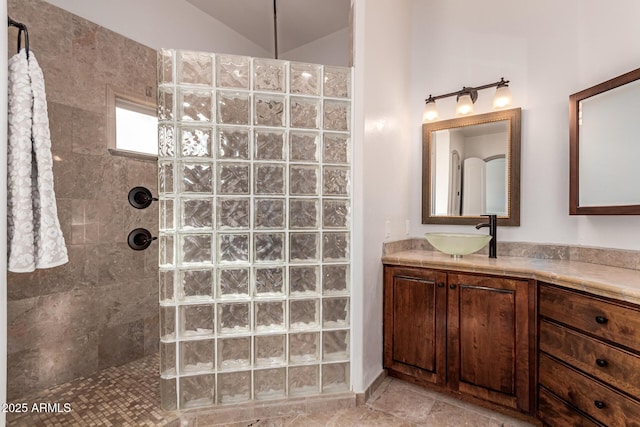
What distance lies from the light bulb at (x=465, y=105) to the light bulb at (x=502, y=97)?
17 centimetres

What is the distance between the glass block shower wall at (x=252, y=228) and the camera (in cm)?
159

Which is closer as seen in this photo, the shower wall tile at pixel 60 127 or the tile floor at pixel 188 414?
the tile floor at pixel 188 414

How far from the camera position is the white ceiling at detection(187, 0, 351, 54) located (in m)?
2.59

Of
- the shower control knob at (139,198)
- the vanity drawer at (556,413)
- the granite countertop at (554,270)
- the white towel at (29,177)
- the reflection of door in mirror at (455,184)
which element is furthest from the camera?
the reflection of door in mirror at (455,184)

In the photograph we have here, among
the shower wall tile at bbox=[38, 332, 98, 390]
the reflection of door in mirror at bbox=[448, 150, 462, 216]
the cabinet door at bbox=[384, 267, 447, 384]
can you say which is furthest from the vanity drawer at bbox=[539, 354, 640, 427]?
the shower wall tile at bbox=[38, 332, 98, 390]

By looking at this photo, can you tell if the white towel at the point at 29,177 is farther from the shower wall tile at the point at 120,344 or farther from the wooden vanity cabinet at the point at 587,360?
the wooden vanity cabinet at the point at 587,360

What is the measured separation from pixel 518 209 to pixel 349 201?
129cm

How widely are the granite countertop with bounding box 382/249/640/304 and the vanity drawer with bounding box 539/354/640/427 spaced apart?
0.41 meters

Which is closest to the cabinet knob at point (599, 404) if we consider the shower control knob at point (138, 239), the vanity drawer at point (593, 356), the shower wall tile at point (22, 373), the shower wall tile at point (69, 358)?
the vanity drawer at point (593, 356)

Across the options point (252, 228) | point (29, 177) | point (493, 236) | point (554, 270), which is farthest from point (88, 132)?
point (554, 270)

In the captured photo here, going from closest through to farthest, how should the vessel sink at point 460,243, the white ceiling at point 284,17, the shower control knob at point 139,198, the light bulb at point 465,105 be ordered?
the shower control knob at point 139,198 < the vessel sink at point 460,243 < the light bulb at point 465,105 < the white ceiling at point 284,17

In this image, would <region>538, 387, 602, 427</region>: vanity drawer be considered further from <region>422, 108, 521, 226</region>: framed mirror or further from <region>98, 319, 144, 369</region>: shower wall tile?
<region>98, 319, 144, 369</region>: shower wall tile

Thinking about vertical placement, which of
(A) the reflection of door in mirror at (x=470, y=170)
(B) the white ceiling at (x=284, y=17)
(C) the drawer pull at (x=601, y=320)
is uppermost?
(B) the white ceiling at (x=284, y=17)

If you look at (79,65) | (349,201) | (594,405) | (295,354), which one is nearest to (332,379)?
(295,354)
